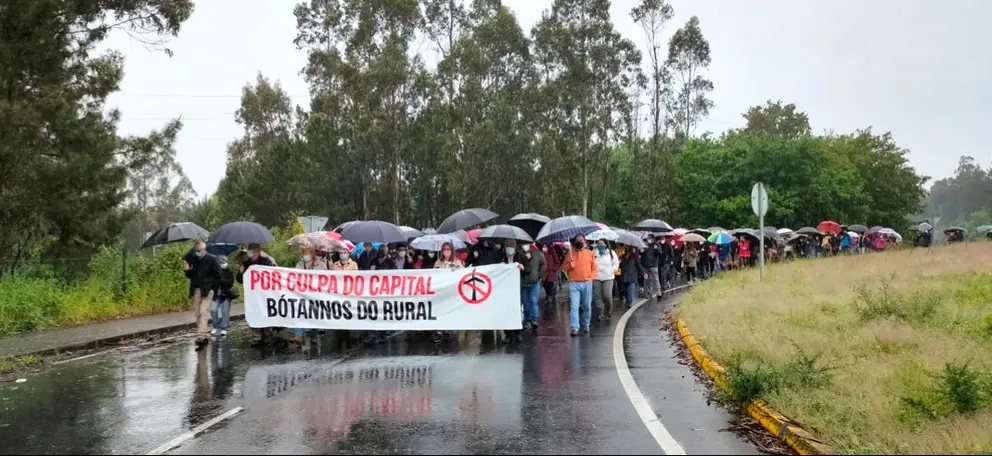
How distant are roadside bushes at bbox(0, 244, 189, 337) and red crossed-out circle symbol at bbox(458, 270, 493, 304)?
8883mm

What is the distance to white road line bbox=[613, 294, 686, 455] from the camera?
6.28m

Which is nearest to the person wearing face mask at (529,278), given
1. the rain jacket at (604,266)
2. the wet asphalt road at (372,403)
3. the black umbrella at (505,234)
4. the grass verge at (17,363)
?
the black umbrella at (505,234)

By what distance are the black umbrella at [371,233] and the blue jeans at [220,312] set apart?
256cm

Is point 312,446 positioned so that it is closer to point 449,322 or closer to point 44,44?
point 449,322

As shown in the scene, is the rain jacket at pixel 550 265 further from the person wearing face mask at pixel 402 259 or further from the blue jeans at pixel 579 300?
the blue jeans at pixel 579 300

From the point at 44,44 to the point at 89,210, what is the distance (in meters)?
4.59

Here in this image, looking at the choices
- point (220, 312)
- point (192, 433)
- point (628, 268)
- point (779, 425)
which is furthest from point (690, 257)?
point (192, 433)

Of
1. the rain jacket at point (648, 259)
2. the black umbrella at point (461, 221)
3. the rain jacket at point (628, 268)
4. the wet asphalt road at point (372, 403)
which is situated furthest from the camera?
the rain jacket at point (648, 259)

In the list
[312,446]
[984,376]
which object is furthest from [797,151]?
[312,446]

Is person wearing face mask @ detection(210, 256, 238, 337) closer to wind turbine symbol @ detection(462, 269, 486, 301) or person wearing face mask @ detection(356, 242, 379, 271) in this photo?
person wearing face mask @ detection(356, 242, 379, 271)

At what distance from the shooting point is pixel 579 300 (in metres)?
13.5

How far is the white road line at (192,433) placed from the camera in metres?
6.39

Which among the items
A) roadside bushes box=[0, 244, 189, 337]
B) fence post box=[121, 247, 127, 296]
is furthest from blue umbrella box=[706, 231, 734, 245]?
fence post box=[121, 247, 127, 296]

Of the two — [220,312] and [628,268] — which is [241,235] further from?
[628,268]
